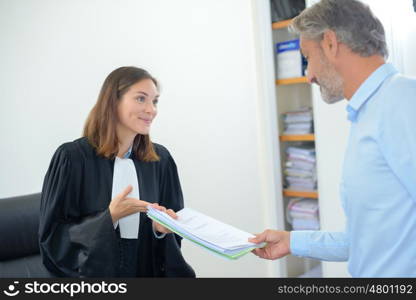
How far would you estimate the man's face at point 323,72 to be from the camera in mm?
1131

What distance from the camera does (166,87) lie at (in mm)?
2330

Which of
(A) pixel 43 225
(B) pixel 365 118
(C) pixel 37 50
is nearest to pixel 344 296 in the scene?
(B) pixel 365 118

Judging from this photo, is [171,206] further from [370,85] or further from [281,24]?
[281,24]

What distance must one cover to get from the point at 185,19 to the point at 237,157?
0.81 m

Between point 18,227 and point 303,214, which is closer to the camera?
point 18,227

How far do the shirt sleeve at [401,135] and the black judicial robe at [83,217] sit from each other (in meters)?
0.86

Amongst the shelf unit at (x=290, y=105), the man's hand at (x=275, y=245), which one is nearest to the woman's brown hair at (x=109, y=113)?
the man's hand at (x=275, y=245)

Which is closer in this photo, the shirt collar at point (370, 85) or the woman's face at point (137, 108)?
the shirt collar at point (370, 85)

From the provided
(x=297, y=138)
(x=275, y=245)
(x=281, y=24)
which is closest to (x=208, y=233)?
(x=275, y=245)

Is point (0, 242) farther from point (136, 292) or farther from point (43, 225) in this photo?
point (136, 292)

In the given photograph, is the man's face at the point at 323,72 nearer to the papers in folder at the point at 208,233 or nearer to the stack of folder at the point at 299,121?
the papers in folder at the point at 208,233

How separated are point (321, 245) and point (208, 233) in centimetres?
33

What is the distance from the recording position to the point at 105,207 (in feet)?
5.00

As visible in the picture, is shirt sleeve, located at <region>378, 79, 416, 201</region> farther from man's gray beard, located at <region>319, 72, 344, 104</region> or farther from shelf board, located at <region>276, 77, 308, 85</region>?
shelf board, located at <region>276, 77, 308, 85</region>
